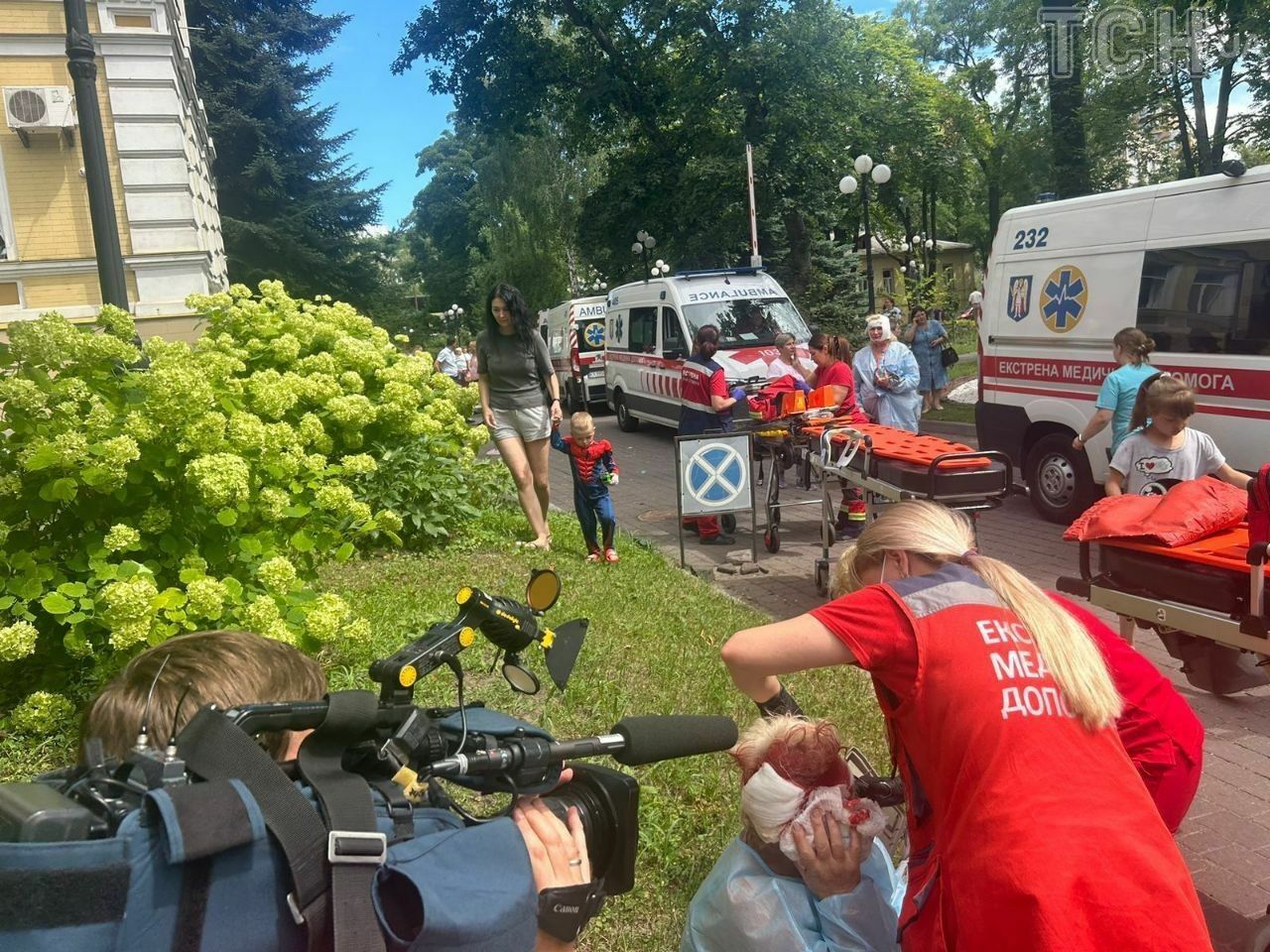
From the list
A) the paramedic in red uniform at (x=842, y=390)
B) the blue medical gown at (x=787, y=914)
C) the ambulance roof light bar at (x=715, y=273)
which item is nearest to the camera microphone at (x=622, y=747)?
the blue medical gown at (x=787, y=914)

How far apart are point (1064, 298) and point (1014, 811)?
819cm

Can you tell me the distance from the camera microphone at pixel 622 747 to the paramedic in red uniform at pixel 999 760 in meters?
0.53

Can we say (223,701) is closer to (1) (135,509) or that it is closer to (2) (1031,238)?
(1) (135,509)

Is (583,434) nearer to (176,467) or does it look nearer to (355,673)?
(355,673)

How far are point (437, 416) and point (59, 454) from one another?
4113 millimetres

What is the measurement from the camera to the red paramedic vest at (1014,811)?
5.73 ft

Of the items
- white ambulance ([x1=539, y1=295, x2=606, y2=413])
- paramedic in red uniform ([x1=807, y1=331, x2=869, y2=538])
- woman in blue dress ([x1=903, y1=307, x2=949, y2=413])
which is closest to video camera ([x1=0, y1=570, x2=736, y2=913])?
paramedic in red uniform ([x1=807, y1=331, x2=869, y2=538])

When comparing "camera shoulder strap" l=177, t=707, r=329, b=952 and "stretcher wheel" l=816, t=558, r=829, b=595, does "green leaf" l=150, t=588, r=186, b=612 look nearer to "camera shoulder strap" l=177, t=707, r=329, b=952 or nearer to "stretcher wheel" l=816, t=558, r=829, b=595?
"camera shoulder strap" l=177, t=707, r=329, b=952

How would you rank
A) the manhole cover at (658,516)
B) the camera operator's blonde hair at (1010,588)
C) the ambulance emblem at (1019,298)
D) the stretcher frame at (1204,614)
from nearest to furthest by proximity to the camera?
the camera operator's blonde hair at (1010,588) < the stretcher frame at (1204,614) < the ambulance emblem at (1019,298) < the manhole cover at (658,516)

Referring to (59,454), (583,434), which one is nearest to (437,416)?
(583,434)

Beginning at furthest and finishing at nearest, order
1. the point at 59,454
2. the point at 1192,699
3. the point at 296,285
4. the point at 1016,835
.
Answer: the point at 296,285
the point at 1192,699
the point at 59,454
the point at 1016,835

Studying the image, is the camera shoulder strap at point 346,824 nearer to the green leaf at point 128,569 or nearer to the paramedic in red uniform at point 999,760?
the paramedic in red uniform at point 999,760

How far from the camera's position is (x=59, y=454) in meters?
3.38

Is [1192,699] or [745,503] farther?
[745,503]
